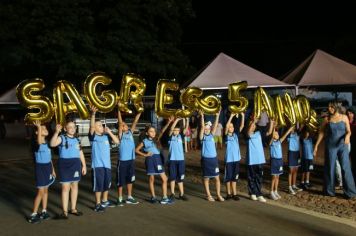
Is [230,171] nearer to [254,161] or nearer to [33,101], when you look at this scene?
[254,161]

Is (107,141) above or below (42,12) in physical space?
below

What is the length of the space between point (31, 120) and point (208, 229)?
10.4 ft

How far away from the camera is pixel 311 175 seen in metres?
12.2

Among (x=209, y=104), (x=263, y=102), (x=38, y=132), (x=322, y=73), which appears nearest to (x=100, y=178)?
(x=38, y=132)

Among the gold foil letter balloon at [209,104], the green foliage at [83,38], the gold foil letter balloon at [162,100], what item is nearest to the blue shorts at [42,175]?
the gold foil letter balloon at [162,100]

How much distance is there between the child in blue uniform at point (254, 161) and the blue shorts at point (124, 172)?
6.98 ft

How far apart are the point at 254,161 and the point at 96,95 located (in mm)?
3074

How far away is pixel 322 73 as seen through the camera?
1309 cm

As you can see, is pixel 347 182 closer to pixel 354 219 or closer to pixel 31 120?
pixel 354 219

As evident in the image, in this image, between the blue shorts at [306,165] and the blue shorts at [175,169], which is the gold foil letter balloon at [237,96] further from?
the blue shorts at [306,165]

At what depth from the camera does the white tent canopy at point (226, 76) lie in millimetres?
12836

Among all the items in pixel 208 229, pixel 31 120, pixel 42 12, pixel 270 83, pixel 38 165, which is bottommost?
pixel 208 229

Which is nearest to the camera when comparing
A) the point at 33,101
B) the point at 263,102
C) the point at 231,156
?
the point at 33,101

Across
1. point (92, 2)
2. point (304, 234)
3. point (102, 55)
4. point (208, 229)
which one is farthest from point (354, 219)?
point (92, 2)
